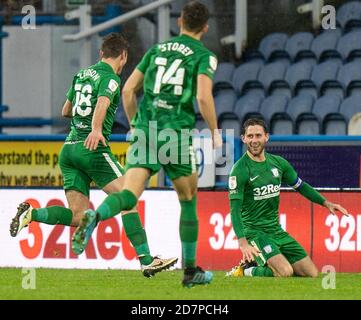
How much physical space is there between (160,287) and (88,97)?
1.96 meters

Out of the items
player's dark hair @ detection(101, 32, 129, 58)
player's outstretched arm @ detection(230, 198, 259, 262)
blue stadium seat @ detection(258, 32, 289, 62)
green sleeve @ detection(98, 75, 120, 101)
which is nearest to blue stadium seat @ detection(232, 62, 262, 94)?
blue stadium seat @ detection(258, 32, 289, 62)

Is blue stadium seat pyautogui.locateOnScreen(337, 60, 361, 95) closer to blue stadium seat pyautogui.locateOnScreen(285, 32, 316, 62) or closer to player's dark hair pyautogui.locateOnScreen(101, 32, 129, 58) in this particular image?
blue stadium seat pyautogui.locateOnScreen(285, 32, 316, 62)

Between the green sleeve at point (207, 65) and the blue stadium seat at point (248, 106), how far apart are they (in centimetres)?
776

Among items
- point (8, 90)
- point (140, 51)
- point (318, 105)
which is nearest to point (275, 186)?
point (318, 105)

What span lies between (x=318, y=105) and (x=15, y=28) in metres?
4.83

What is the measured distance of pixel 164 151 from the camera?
31.4 feet

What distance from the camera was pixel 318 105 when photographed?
16875 mm

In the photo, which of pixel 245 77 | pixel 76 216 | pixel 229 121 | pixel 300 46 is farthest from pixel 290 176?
pixel 245 77

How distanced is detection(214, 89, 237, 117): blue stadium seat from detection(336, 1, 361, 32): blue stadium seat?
1.71 metres

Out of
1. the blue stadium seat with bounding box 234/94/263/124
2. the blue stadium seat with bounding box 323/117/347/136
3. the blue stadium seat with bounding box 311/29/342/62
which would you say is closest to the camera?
the blue stadium seat with bounding box 323/117/347/136

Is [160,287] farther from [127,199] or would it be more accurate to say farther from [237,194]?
[237,194]

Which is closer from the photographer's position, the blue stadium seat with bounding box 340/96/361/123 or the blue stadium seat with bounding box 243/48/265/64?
the blue stadium seat with bounding box 340/96/361/123

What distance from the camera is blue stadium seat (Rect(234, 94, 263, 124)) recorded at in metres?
17.5

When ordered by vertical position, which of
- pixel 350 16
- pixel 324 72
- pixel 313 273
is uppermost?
pixel 350 16
